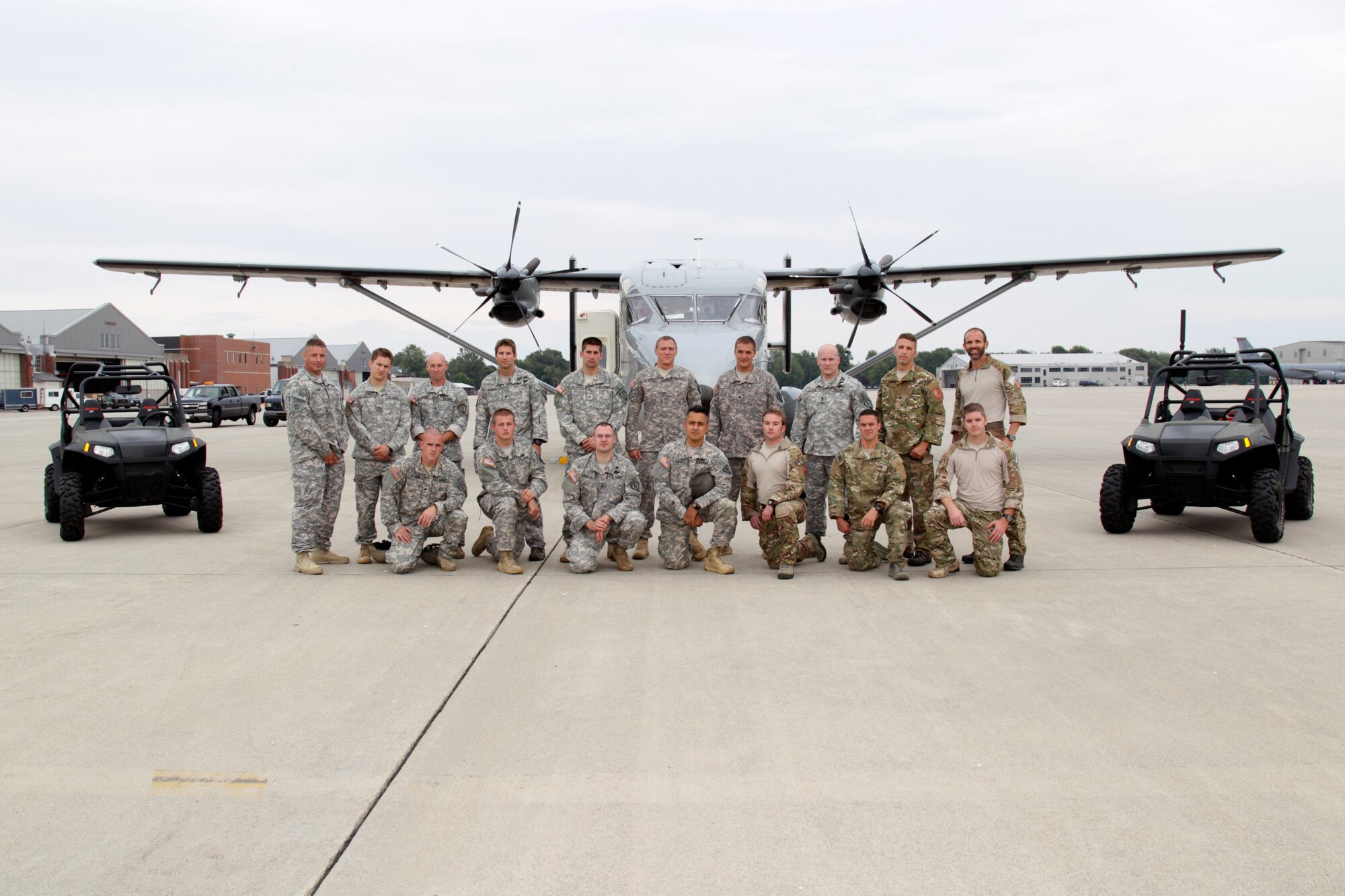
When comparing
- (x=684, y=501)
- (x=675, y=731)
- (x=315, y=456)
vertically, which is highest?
(x=315, y=456)

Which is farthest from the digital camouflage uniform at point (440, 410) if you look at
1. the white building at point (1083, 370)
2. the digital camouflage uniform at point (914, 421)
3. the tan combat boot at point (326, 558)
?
the white building at point (1083, 370)

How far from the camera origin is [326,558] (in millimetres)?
7266

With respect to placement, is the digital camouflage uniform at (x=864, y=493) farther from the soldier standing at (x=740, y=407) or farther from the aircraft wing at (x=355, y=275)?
the aircraft wing at (x=355, y=275)

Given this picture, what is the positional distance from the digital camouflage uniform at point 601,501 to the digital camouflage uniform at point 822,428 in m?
1.38

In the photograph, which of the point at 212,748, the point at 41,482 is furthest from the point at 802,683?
the point at 41,482

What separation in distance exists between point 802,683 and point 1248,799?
5.98 feet

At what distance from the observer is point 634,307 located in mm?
12969

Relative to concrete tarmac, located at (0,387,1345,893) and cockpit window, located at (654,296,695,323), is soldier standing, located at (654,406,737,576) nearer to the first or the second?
concrete tarmac, located at (0,387,1345,893)

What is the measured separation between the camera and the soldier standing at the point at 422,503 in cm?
693

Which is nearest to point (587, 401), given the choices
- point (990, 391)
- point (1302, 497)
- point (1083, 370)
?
point (990, 391)

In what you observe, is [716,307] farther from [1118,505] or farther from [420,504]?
[420,504]

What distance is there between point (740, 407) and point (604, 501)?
1.55m

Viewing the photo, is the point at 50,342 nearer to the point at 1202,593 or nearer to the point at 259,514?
the point at 259,514

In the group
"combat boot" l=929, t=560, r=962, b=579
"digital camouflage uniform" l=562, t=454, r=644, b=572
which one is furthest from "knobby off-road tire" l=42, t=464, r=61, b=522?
"combat boot" l=929, t=560, r=962, b=579
